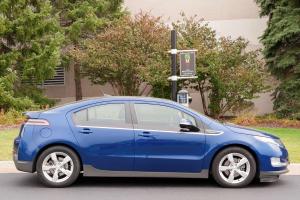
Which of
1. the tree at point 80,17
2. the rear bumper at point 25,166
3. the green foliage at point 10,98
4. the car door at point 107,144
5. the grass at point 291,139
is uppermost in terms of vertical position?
the tree at point 80,17

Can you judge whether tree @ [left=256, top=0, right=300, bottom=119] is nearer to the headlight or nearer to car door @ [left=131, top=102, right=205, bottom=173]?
the headlight

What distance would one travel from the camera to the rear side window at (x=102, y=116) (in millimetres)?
9102

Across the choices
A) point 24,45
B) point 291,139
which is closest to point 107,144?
point 291,139

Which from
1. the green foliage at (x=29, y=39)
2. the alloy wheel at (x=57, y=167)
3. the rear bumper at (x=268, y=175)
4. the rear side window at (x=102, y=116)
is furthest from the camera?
the green foliage at (x=29, y=39)

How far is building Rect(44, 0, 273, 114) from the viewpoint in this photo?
26234 millimetres

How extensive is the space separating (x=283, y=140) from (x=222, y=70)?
6.50m

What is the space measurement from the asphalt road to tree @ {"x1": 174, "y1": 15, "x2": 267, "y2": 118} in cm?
1179

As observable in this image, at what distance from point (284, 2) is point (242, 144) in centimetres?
1487

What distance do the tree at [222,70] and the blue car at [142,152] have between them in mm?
12507

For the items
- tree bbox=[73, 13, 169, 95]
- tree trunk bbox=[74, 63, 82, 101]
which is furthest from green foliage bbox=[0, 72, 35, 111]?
tree trunk bbox=[74, 63, 82, 101]

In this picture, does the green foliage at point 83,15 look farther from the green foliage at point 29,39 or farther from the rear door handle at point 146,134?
the rear door handle at point 146,134

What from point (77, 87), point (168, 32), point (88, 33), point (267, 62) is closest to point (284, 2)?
point (267, 62)

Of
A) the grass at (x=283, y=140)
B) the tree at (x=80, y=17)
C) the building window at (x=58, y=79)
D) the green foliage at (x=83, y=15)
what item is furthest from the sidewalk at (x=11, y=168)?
the building window at (x=58, y=79)

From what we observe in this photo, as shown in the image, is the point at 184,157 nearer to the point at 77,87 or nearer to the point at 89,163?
the point at 89,163
